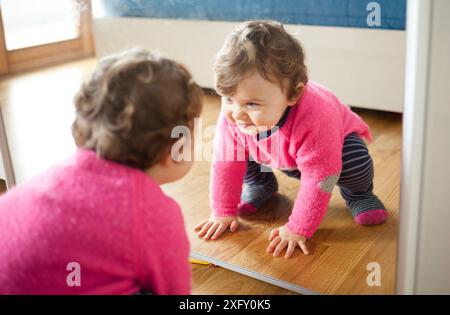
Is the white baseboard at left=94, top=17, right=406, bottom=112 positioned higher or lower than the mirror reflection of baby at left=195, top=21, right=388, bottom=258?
higher

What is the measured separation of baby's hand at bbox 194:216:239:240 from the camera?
3.46 ft

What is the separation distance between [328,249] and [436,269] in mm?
240

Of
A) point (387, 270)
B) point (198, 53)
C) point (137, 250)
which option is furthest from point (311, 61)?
point (137, 250)

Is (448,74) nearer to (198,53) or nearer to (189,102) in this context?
(189,102)

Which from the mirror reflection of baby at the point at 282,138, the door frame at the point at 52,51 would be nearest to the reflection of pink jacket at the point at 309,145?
the mirror reflection of baby at the point at 282,138

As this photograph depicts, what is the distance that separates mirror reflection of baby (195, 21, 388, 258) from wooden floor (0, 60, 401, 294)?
0.08 ft

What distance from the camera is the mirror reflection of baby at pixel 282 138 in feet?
2.99

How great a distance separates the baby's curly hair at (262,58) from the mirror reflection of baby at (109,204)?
0.27 meters

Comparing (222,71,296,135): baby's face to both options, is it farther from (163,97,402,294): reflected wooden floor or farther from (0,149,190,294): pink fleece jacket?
(0,149,190,294): pink fleece jacket

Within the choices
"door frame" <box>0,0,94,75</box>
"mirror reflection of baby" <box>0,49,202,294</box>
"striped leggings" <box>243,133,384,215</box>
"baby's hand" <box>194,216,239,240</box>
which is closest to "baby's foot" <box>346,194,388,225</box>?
"striped leggings" <box>243,133,384,215</box>

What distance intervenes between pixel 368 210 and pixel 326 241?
10 centimetres

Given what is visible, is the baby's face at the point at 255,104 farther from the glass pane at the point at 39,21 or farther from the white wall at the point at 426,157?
the glass pane at the point at 39,21

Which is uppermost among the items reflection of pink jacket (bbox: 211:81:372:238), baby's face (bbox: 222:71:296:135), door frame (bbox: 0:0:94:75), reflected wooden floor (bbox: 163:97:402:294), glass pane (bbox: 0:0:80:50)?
glass pane (bbox: 0:0:80:50)
